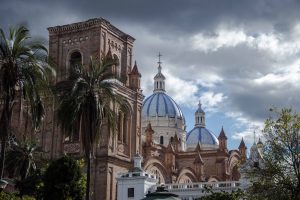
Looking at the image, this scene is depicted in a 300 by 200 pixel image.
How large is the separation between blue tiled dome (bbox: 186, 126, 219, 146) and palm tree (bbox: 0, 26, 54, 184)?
91149 mm

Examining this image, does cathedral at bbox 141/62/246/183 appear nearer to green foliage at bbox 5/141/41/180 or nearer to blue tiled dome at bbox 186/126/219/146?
blue tiled dome at bbox 186/126/219/146

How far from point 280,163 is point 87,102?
13.1m

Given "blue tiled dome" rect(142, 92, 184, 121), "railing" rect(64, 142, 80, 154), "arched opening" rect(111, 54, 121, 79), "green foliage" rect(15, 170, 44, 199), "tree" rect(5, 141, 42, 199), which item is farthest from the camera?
"blue tiled dome" rect(142, 92, 184, 121)

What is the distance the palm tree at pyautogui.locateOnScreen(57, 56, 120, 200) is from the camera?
38.8m

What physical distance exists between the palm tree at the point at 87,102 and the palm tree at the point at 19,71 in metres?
5.21

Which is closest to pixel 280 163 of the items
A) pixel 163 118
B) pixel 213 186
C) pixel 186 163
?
pixel 213 186

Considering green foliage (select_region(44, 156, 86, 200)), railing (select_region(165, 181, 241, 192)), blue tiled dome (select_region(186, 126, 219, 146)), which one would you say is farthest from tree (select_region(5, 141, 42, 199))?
blue tiled dome (select_region(186, 126, 219, 146))

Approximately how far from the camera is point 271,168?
35.8 meters

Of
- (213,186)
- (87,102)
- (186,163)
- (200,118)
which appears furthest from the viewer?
(200,118)

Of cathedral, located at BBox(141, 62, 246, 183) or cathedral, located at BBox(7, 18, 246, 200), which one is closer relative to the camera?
cathedral, located at BBox(7, 18, 246, 200)

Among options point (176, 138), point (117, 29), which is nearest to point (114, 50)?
point (117, 29)

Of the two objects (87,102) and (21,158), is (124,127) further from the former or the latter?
(87,102)

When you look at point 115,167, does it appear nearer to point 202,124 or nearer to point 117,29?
point 117,29

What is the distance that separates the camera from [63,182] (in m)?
38.6
